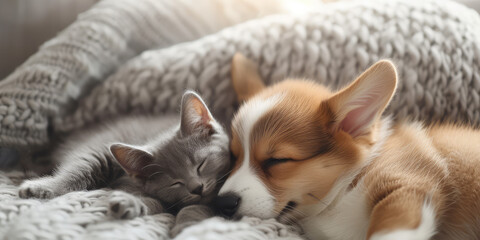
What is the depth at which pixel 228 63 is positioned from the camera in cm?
157

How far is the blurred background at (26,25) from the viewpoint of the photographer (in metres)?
1.79

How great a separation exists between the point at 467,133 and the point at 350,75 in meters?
0.41

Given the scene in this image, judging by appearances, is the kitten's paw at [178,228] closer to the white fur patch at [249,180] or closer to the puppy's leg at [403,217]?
the white fur patch at [249,180]

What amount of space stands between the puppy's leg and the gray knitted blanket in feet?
1.59

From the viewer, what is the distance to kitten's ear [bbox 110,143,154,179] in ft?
4.14

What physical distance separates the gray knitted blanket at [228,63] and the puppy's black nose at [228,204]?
0.51 meters

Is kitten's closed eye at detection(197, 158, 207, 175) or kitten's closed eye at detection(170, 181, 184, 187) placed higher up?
kitten's closed eye at detection(197, 158, 207, 175)

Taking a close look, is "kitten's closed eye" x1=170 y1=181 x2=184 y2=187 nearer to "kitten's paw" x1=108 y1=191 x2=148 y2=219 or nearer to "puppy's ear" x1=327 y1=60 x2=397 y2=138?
"kitten's paw" x1=108 y1=191 x2=148 y2=219

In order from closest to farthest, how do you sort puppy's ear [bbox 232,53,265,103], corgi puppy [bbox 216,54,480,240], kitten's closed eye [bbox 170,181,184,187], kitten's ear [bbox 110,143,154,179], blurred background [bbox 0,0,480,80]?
1. corgi puppy [bbox 216,54,480,240]
2. kitten's ear [bbox 110,143,154,179]
3. kitten's closed eye [bbox 170,181,184,187]
4. puppy's ear [bbox 232,53,265,103]
5. blurred background [bbox 0,0,480,80]

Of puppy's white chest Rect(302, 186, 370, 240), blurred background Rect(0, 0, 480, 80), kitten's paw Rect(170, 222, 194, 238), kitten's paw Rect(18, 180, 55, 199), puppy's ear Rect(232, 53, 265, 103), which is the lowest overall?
puppy's white chest Rect(302, 186, 370, 240)

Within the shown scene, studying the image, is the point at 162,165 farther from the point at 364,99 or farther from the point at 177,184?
the point at 364,99

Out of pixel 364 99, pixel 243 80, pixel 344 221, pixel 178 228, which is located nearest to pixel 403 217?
pixel 344 221

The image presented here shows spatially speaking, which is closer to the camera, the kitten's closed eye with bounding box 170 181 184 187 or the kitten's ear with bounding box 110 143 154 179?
the kitten's ear with bounding box 110 143 154 179

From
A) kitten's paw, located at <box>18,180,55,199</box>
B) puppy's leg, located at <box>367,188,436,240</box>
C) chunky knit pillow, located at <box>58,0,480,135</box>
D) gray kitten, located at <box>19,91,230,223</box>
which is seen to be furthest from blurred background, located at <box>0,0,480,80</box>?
puppy's leg, located at <box>367,188,436,240</box>
